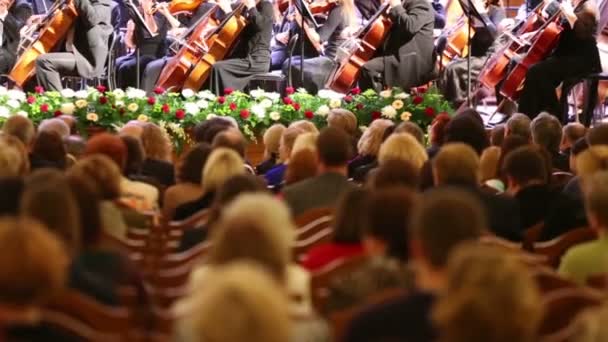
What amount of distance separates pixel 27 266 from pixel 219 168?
246 cm

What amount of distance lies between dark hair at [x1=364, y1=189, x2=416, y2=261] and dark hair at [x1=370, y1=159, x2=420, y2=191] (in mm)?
1056

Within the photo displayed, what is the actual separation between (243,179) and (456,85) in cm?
611

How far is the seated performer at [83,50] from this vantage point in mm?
10422

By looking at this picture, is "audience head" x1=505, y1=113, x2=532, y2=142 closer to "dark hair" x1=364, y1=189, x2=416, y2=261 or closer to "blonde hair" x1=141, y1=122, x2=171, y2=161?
"blonde hair" x1=141, y1=122, x2=171, y2=161

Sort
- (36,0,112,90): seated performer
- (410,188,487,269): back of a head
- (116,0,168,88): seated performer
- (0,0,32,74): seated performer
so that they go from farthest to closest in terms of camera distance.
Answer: (0,0,32,74): seated performer, (116,0,168,88): seated performer, (36,0,112,90): seated performer, (410,188,487,269): back of a head

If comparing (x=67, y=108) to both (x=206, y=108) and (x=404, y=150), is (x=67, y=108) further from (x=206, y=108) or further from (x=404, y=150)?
(x=404, y=150)

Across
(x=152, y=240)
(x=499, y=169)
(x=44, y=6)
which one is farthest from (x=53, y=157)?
(x=44, y=6)

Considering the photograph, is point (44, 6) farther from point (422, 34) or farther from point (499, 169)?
point (499, 169)

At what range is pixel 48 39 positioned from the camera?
34.8 feet

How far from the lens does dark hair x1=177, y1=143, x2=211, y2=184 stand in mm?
5449

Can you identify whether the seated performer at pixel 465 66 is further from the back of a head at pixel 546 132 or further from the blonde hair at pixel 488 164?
the blonde hair at pixel 488 164

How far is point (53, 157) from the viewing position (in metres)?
5.78

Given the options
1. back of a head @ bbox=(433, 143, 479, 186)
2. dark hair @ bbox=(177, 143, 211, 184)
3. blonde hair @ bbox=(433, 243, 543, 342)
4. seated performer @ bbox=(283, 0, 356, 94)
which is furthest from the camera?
seated performer @ bbox=(283, 0, 356, 94)

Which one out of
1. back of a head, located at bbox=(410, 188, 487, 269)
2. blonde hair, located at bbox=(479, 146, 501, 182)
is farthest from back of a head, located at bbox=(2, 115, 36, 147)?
back of a head, located at bbox=(410, 188, 487, 269)
